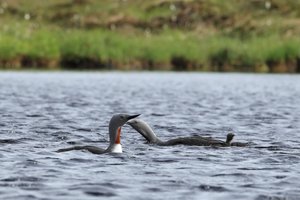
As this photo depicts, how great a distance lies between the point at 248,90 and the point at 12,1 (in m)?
62.8

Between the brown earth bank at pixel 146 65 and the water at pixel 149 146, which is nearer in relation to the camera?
the water at pixel 149 146

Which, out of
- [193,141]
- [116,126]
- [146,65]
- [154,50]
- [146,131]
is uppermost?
[154,50]

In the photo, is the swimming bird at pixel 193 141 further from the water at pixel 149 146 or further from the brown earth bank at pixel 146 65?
the brown earth bank at pixel 146 65

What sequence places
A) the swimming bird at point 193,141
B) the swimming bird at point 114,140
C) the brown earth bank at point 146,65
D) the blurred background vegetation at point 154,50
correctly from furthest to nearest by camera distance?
the brown earth bank at point 146,65 → the blurred background vegetation at point 154,50 → the swimming bird at point 193,141 → the swimming bird at point 114,140

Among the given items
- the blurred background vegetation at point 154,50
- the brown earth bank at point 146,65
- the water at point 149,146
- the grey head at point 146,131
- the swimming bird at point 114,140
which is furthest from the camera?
the brown earth bank at point 146,65

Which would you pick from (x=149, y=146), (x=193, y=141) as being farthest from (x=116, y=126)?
Answer: (x=193, y=141)

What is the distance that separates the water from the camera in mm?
14656

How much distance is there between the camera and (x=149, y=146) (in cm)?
2030

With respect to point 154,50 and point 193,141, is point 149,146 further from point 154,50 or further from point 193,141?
point 154,50

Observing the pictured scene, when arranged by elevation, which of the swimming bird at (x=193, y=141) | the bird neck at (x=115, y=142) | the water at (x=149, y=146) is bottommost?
the water at (x=149, y=146)

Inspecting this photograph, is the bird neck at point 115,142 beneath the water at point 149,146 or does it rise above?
above

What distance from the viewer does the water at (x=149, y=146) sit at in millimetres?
14656

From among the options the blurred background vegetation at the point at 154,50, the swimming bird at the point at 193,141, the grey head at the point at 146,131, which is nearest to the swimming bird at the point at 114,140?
the swimming bird at the point at 193,141

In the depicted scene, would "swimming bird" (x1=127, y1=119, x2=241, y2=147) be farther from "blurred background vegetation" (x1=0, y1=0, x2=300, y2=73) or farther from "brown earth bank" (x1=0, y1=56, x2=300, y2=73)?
"brown earth bank" (x1=0, y1=56, x2=300, y2=73)
